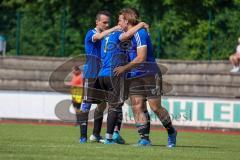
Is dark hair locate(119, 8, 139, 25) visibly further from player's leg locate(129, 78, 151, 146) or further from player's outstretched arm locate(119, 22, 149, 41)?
player's leg locate(129, 78, 151, 146)

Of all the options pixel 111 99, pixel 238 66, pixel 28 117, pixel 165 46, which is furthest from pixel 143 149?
pixel 165 46

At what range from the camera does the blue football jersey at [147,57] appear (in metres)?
14.1

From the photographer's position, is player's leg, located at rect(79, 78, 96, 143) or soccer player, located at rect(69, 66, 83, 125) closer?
player's leg, located at rect(79, 78, 96, 143)

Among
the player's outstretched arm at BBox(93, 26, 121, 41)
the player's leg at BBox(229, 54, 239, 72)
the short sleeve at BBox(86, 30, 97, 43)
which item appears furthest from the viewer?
the player's leg at BBox(229, 54, 239, 72)

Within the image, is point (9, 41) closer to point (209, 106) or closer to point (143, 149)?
point (209, 106)

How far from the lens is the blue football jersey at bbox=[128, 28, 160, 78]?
14.1 meters

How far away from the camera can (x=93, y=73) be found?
51.0 ft

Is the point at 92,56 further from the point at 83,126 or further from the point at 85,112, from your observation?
the point at 83,126

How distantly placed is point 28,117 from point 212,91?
5862mm

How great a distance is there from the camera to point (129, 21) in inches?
561

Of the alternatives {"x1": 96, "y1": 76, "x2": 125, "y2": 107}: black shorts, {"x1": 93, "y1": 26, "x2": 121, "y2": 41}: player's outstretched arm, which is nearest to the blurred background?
{"x1": 93, "y1": 26, "x2": 121, "y2": 41}: player's outstretched arm

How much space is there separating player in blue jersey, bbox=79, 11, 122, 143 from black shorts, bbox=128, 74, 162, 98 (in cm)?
114

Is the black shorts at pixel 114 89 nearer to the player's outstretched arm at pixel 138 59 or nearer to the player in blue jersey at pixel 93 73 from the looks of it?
the player in blue jersey at pixel 93 73

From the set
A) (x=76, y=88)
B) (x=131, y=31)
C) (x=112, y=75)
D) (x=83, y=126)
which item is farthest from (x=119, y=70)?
(x=76, y=88)
